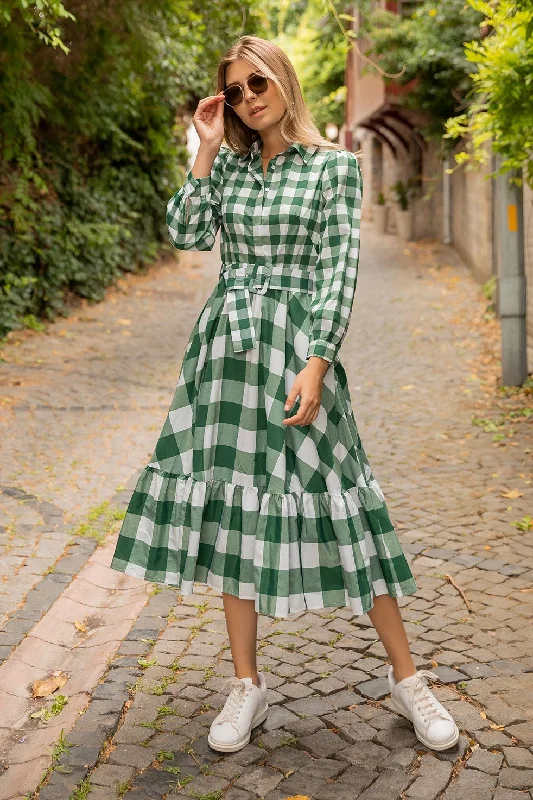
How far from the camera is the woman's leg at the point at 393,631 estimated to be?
302 centimetres

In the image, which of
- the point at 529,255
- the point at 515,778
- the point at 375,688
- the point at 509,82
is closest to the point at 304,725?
the point at 375,688

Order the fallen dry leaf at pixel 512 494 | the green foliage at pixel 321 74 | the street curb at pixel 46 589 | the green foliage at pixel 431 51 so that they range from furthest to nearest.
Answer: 1. the green foliage at pixel 321 74
2. the green foliage at pixel 431 51
3. the fallen dry leaf at pixel 512 494
4. the street curb at pixel 46 589

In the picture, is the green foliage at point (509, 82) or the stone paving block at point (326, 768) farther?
the green foliage at point (509, 82)

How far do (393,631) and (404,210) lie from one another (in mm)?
20115

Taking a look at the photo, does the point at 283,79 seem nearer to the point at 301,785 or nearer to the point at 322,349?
the point at 322,349

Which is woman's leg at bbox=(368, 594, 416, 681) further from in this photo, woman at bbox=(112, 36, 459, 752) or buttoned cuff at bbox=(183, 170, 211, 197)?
buttoned cuff at bbox=(183, 170, 211, 197)

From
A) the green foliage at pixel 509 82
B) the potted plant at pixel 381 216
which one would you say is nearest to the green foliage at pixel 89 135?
the green foliage at pixel 509 82

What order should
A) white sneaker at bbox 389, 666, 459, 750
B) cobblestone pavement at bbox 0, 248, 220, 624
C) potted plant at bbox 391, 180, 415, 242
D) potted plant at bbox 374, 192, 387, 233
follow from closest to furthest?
white sneaker at bbox 389, 666, 459, 750
cobblestone pavement at bbox 0, 248, 220, 624
potted plant at bbox 391, 180, 415, 242
potted plant at bbox 374, 192, 387, 233

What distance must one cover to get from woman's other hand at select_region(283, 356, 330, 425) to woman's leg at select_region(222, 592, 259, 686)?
1.82 feet

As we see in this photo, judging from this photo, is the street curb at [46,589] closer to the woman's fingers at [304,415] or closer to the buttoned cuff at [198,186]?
the woman's fingers at [304,415]

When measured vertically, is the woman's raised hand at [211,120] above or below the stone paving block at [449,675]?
above

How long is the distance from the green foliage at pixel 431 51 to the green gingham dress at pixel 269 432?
13597 millimetres

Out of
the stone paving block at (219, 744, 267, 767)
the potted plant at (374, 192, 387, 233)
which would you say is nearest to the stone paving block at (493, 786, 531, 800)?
the stone paving block at (219, 744, 267, 767)

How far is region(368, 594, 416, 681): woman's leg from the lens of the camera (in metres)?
3.02
